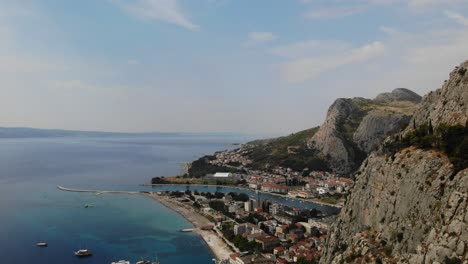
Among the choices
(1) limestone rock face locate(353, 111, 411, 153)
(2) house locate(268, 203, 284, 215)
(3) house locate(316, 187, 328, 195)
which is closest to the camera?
(2) house locate(268, 203, 284, 215)

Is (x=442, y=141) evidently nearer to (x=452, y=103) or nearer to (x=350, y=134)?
(x=452, y=103)

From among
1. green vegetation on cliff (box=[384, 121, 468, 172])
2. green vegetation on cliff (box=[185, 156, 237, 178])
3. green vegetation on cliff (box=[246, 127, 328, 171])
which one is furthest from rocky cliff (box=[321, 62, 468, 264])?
green vegetation on cliff (box=[246, 127, 328, 171])

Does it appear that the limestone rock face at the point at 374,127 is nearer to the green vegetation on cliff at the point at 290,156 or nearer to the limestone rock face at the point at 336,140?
the limestone rock face at the point at 336,140

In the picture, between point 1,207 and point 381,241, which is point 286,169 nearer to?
point 1,207

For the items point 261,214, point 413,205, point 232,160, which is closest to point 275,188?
point 261,214

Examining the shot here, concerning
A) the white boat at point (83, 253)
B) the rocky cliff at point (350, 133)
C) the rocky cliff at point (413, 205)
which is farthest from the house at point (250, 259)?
the rocky cliff at point (350, 133)

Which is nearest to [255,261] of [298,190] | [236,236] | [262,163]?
[236,236]

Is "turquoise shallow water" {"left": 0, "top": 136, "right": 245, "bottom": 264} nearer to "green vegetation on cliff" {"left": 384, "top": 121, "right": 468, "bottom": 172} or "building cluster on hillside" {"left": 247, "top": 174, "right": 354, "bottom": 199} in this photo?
"green vegetation on cliff" {"left": 384, "top": 121, "right": 468, "bottom": 172}
